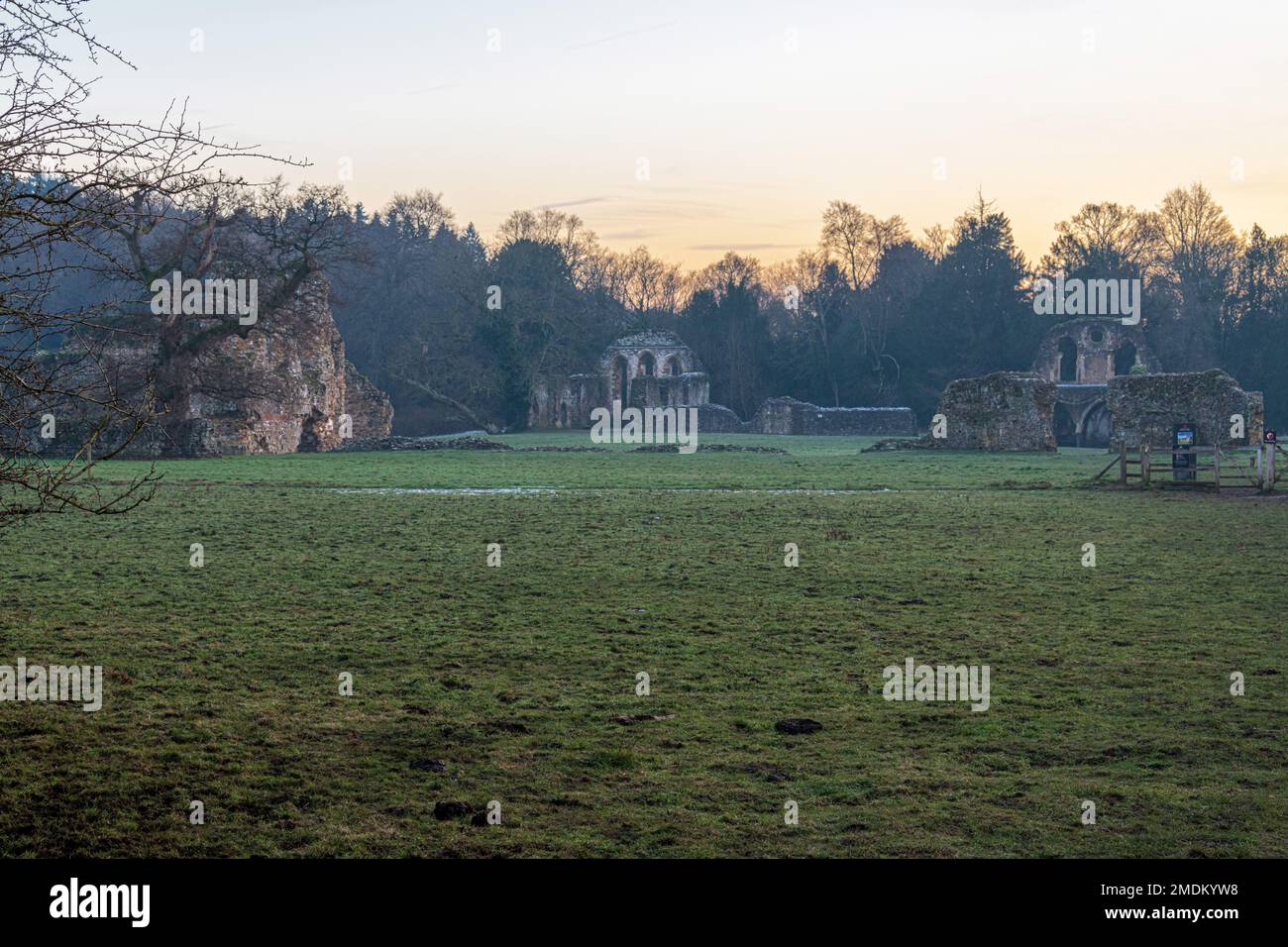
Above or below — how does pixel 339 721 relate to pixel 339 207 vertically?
below

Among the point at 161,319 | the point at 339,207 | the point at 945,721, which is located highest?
the point at 339,207

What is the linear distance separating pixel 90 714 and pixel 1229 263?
79163 millimetres

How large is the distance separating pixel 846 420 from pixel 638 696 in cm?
6206

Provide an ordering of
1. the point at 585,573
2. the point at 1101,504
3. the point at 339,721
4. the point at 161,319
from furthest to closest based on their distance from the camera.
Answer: the point at 161,319, the point at 1101,504, the point at 585,573, the point at 339,721

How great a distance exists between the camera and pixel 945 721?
7.33 metres

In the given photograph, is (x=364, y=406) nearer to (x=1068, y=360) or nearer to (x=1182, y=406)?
(x=1182, y=406)

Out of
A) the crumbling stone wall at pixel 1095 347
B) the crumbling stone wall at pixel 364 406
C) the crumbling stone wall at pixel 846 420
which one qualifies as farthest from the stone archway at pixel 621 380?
the crumbling stone wall at pixel 1095 347

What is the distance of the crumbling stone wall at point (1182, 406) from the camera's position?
43.2 meters

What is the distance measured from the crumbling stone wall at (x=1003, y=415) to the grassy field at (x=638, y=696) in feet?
98.3

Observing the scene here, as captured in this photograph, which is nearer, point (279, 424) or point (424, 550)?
point (424, 550)

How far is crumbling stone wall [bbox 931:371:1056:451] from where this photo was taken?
46781 millimetres
